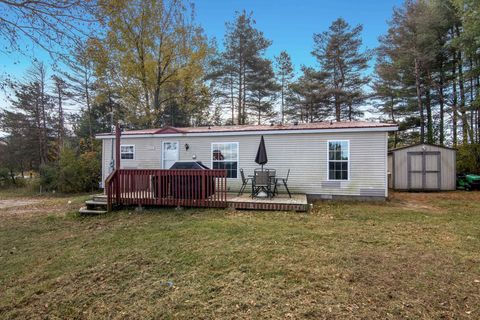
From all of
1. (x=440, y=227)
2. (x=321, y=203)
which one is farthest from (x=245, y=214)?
(x=440, y=227)

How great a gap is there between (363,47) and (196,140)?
616 inches

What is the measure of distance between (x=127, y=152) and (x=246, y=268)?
31.7 ft

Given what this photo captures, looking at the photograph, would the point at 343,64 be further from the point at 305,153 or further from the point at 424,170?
the point at 305,153

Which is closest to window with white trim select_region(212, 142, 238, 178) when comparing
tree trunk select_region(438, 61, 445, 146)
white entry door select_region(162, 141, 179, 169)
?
white entry door select_region(162, 141, 179, 169)

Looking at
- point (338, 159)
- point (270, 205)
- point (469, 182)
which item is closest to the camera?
point (270, 205)

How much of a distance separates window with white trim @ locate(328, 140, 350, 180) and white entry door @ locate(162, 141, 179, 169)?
238 inches

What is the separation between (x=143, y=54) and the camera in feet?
49.8

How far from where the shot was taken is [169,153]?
35.2 feet

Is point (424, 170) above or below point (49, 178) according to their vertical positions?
above

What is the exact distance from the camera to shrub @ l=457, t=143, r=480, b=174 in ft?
42.5

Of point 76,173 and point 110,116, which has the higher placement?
point 110,116

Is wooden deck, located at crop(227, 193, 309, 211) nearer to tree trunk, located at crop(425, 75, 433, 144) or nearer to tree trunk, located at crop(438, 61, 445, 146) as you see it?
tree trunk, located at crop(438, 61, 445, 146)

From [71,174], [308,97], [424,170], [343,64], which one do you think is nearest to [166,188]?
[71,174]

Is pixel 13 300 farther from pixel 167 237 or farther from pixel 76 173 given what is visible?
pixel 76 173
